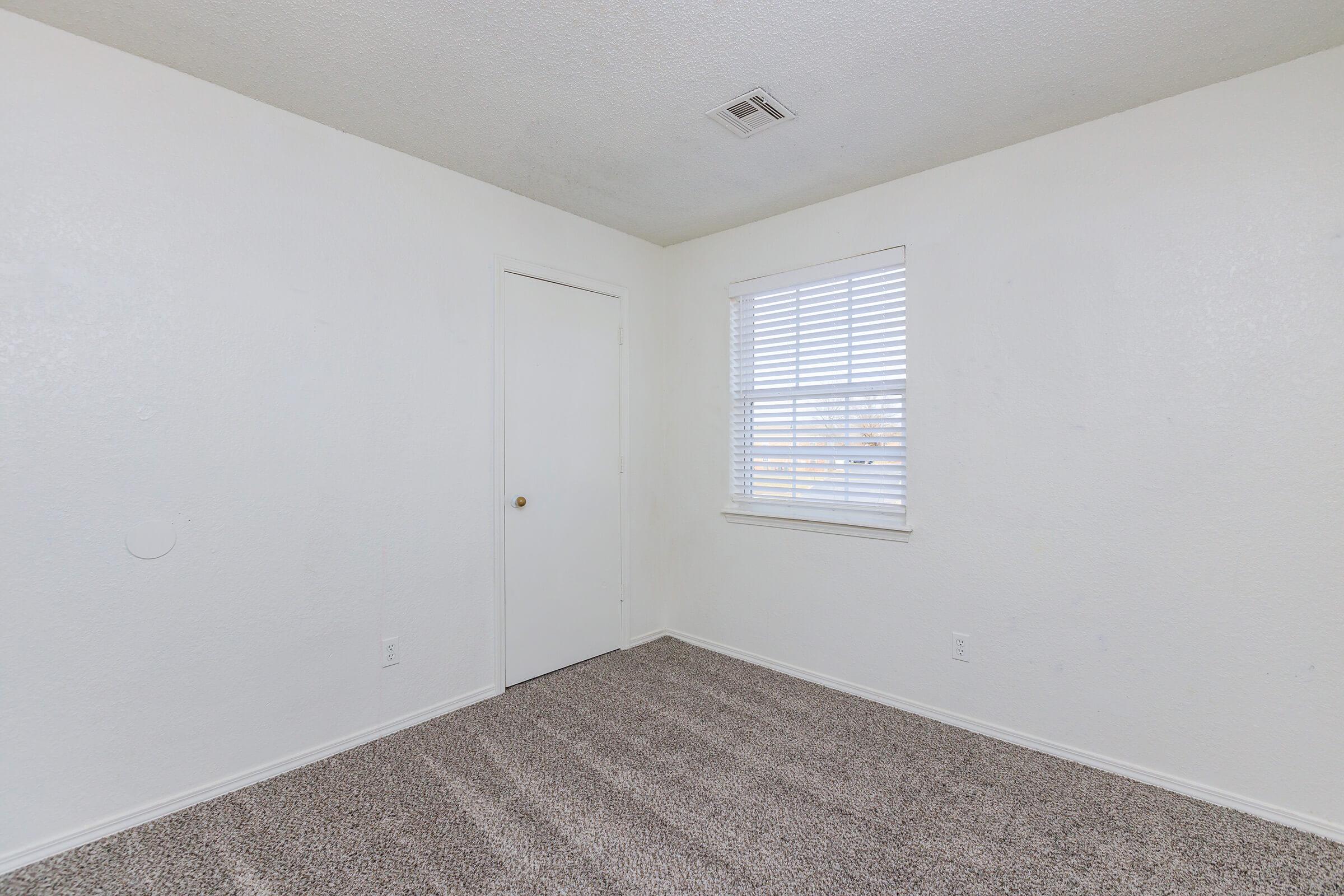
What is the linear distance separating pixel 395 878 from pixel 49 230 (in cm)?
228

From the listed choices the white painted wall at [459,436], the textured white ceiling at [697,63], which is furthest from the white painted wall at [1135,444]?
the textured white ceiling at [697,63]

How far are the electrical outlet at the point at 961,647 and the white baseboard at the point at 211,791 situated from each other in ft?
7.62

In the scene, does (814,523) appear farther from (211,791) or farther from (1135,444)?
(211,791)

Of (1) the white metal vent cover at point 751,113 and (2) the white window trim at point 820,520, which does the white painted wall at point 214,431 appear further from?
(2) the white window trim at point 820,520

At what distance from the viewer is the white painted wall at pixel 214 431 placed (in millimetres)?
1842

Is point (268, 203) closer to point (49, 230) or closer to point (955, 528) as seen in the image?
point (49, 230)

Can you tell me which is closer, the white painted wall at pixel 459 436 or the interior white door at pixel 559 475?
the white painted wall at pixel 459 436

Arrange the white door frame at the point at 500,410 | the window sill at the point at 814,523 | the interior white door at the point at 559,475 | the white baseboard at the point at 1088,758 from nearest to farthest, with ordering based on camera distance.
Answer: the white baseboard at the point at 1088,758, the window sill at the point at 814,523, the white door frame at the point at 500,410, the interior white door at the point at 559,475

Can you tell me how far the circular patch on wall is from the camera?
6.56ft

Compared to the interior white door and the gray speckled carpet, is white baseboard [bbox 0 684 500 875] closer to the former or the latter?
the gray speckled carpet

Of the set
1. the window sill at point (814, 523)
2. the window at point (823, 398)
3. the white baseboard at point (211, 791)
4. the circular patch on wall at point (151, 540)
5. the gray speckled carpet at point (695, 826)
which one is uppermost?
the window at point (823, 398)

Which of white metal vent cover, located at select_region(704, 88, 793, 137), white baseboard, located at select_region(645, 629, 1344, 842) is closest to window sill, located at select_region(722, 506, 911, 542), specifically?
white baseboard, located at select_region(645, 629, 1344, 842)

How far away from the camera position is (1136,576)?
7.49 feet

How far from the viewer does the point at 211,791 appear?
6.99 feet
